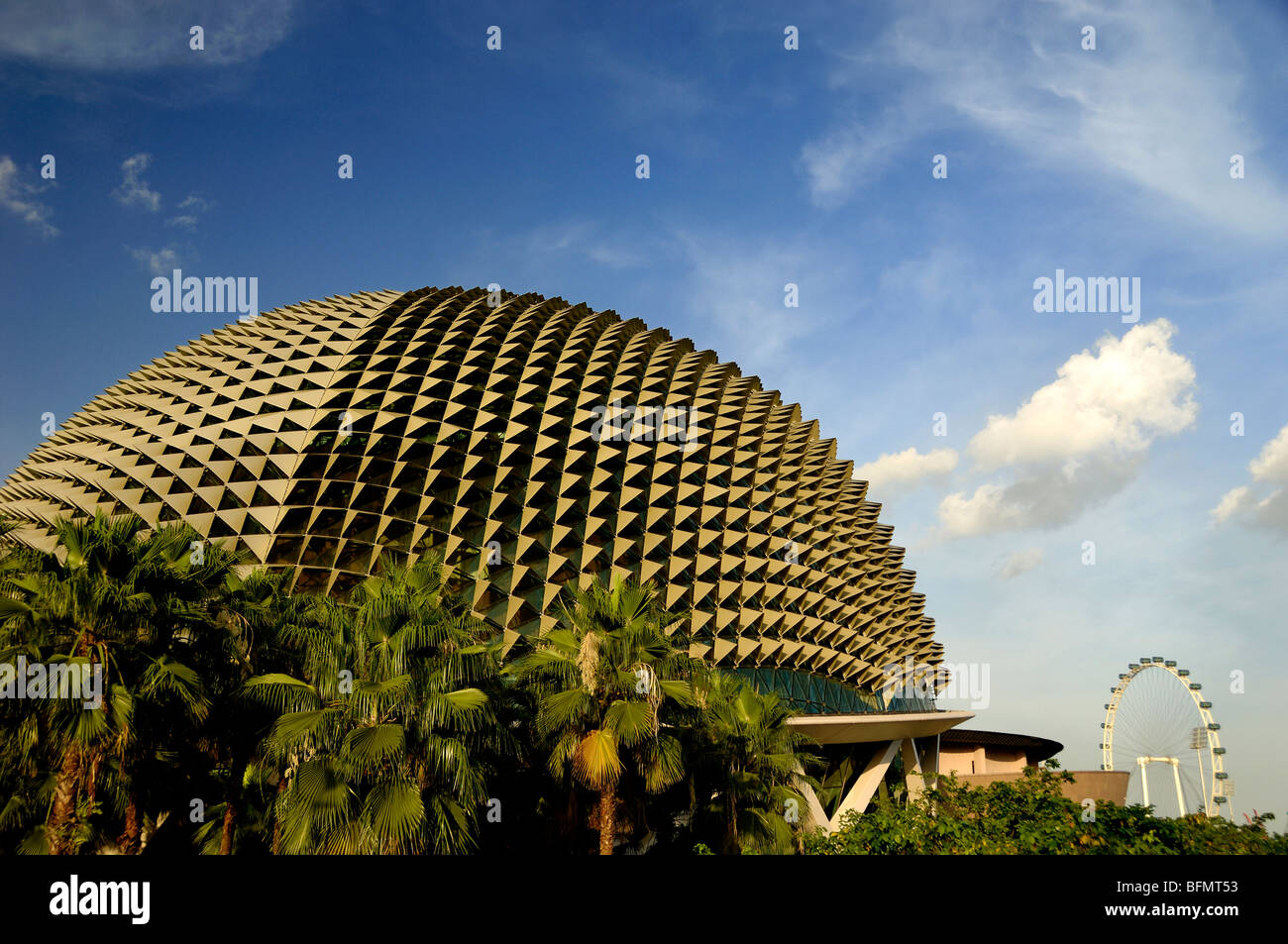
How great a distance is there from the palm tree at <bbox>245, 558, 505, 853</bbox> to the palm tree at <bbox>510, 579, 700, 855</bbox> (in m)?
1.35

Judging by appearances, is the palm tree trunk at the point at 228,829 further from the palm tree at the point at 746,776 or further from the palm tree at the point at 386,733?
the palm tree at the point at 746,776

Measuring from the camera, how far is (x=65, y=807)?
1425 cm

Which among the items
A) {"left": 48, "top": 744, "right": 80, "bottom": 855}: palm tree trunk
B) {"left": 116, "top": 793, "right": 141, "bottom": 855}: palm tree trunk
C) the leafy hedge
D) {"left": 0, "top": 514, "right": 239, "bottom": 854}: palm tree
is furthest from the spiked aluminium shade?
{"left": 48, "top": 744, "right": 80, "bottom": 855}: palm tree trunk

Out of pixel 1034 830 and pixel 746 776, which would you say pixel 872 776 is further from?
pixel 1034 830

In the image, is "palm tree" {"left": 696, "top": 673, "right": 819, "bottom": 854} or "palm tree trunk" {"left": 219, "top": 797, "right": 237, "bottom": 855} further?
"palm tree" {"left": 696, "top": 673, "right": 819, "bottom": 854}

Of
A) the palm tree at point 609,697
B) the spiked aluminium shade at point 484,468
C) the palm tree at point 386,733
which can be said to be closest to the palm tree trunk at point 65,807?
the palm tree at point 386,733

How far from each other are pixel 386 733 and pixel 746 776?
9710mm

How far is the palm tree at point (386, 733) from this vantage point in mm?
12961

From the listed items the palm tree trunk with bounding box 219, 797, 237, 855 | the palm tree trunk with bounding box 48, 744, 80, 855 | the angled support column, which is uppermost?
the palm tree trunk with bounding box 48, 744, 80, 855

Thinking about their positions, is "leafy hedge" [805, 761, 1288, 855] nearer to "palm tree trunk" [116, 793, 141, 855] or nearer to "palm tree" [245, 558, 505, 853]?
"palm tree" [245, 558, 505, 853]

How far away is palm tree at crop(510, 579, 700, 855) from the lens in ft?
50.9

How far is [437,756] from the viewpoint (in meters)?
13.9

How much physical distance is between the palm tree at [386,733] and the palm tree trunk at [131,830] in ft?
10.0
